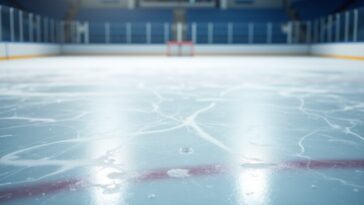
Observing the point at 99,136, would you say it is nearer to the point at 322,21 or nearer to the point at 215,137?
the point at 215,137

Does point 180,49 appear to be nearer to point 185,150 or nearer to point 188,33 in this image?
point 188,33

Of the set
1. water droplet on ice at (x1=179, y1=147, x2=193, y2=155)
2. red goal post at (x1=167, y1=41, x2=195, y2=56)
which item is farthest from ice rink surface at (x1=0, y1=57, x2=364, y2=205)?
red goal post at (x1=167, y1=41, x2=195, y2=56)

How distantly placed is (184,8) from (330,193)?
2040 centimetres

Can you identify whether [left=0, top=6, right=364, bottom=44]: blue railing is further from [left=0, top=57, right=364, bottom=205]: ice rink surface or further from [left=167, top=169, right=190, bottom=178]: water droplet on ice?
[left=167, top=169, right=190, bottom=178]: water droplet on ice

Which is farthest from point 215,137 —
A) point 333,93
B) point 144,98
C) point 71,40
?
point 71,40

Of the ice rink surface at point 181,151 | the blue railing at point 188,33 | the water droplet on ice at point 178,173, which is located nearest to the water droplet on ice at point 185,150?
the ice rink surface at point 181,151

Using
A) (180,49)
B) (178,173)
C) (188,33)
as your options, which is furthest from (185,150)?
(188,33)

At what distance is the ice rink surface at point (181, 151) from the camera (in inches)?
50.4

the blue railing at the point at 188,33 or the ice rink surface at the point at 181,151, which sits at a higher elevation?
the blue railing at the point at 188,33

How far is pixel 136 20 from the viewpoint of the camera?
19797 mm

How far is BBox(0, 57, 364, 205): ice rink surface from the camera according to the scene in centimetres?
128

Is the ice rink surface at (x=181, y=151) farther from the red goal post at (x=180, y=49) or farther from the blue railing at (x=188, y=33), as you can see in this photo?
the blue railing at (x=188, y=33)

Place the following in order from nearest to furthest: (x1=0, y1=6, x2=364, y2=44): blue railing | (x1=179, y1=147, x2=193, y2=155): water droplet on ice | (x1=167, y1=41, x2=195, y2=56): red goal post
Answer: (x1=179, y1=147, x2=193, y2=155): water droplet on ice < (x1=167, y1=41, x2=195, y2=56): red goal post < (x1=0, y1=6, x2=364, y2=44): blue railing

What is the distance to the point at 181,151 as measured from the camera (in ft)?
5.83
